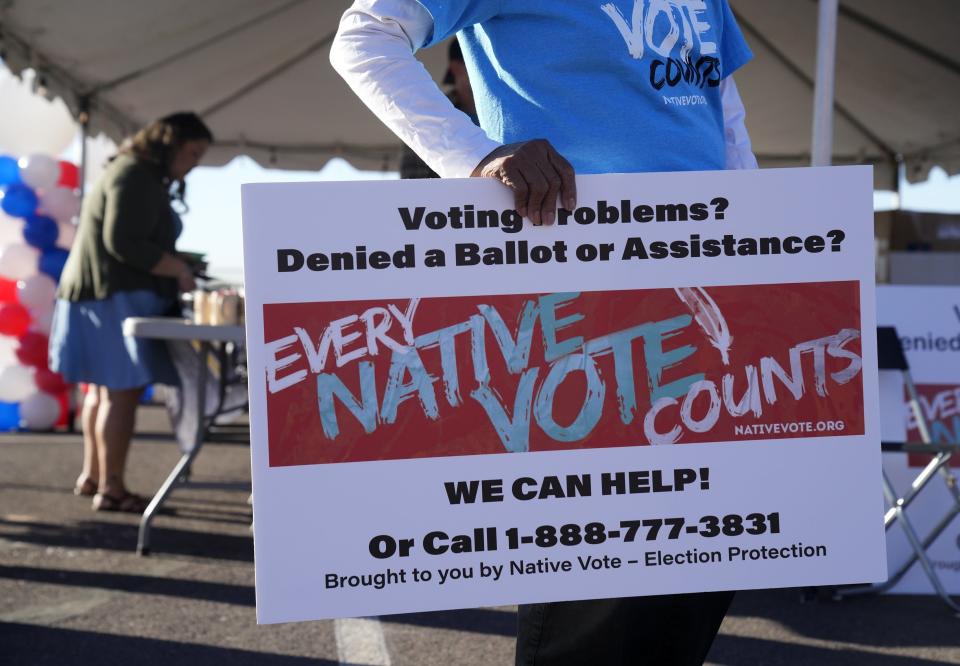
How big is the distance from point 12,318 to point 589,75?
308 inches

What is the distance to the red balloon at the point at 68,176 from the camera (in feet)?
27.1

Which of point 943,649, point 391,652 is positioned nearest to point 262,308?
point 391,652

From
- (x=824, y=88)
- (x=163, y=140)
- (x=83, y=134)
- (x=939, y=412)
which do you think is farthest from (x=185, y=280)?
(x=939, y=412)

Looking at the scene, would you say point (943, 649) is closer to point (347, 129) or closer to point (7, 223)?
point (347, 129)

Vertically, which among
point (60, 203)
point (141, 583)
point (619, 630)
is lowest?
point (141, 583)

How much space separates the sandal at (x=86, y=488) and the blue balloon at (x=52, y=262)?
11.0 feet

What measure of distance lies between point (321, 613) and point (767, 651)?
206 cm

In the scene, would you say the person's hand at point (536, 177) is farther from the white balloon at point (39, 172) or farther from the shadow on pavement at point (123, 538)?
the white balloon at point (39, 172)

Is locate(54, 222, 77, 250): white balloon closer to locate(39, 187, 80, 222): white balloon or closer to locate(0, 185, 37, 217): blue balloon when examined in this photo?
locate(39, 187, 80, 222): white balloon

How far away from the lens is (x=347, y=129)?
8977 mm

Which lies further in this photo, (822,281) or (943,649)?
(943,649)

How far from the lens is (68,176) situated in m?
8.28

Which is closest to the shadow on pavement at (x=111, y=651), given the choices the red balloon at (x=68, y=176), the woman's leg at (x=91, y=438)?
the woman's leg at (x=91, y=438)

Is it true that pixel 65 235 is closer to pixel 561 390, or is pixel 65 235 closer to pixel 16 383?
pixel 16 383
